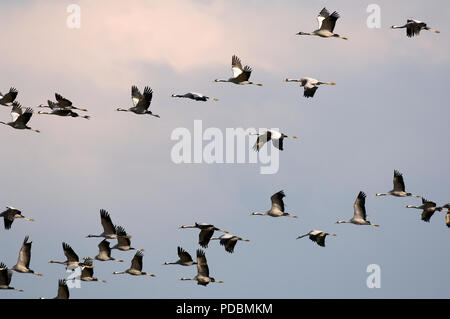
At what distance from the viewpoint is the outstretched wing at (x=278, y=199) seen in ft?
298

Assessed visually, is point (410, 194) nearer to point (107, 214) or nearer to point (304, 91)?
point (304, 91)

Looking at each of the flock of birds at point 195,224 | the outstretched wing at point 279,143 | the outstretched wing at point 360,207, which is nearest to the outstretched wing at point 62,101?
the flock of birds at point 195,224

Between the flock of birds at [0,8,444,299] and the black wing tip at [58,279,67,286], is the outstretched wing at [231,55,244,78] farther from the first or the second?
the black wing tip at [58,279,67,286]

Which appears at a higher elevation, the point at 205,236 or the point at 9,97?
the point at 9,97

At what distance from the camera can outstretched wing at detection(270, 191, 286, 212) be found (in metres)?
90.9

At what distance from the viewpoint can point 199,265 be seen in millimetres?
89062

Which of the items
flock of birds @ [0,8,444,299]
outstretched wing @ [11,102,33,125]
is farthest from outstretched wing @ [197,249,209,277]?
outstretched wing @ [11,102,33,125]

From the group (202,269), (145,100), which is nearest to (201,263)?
(202,269)

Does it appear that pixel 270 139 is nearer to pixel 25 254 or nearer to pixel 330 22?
pixel 330 22

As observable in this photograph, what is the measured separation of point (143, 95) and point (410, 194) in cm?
1810

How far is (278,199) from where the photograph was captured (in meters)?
91.5

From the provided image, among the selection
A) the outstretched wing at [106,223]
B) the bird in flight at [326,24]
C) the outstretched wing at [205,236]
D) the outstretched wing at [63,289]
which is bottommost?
the outstretched wing at [63,289]

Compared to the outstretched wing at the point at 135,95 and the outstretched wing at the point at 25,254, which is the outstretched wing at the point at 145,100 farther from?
the outstretched wing at the point at 25,254

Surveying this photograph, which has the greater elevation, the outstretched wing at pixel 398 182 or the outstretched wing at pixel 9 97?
the outstretched wing at pixel 9 97
